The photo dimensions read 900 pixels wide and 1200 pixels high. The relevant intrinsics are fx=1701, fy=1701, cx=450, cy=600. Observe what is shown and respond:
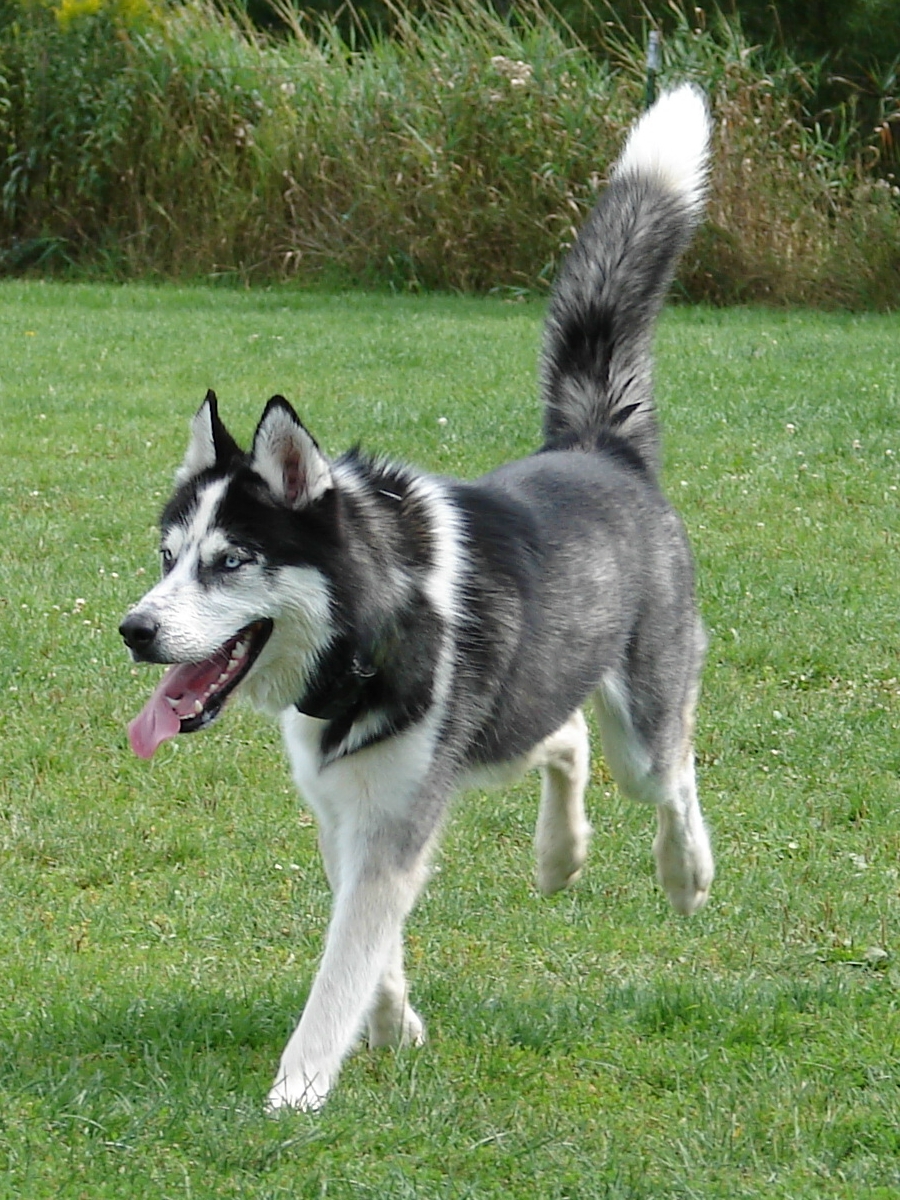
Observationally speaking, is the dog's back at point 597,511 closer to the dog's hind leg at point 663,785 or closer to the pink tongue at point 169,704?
the dog's hind leg at point 663,785

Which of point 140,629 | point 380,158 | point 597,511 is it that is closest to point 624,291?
point 597,511

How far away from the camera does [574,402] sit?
4527 mm

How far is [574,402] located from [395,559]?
49.9 inches

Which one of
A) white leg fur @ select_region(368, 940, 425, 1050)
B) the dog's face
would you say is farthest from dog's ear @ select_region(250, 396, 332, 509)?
white leg fur @ select_region(368, 940, 425, 1050)

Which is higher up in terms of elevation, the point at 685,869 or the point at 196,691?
the point at 196,691

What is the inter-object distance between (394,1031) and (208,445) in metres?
1.27

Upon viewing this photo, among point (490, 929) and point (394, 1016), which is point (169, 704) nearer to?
point (394, 1016)

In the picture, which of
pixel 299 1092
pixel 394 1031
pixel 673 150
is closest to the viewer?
pixel 299 1092

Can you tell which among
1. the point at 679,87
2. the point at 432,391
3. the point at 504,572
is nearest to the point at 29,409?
the point at 432,391

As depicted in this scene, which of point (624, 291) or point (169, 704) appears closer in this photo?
point (169, 704)

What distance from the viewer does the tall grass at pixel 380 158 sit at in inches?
544

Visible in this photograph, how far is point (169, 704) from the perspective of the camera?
10.6ft

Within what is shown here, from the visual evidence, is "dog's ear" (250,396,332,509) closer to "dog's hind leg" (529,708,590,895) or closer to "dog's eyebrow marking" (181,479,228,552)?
"dog's eyebrow marking" (181,479,228,552)

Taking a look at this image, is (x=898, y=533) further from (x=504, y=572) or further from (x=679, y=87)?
(x=504, y=572)
